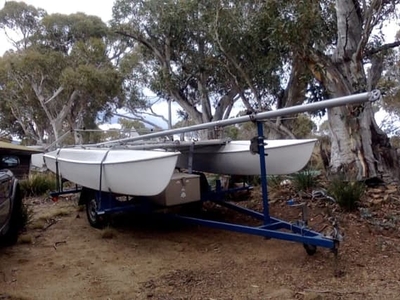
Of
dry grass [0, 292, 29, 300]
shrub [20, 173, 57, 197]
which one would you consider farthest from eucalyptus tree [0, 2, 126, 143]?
dry grass [0, 292, 29, 300]

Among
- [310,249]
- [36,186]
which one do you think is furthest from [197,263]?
[36,186]

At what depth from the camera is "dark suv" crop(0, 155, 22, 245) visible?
171 inches

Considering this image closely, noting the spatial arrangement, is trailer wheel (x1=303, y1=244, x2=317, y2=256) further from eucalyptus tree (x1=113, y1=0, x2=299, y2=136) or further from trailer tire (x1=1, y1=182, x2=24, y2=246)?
eucalyptus tree (x1=113, y1=0, x2=299, y2=136)

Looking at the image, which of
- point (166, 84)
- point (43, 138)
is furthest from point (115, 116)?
point (166, 84)

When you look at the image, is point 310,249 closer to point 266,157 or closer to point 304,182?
point 266,157

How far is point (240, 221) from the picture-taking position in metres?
5.64

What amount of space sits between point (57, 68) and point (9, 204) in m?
19.7

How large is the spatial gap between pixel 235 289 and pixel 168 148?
227 centimetres

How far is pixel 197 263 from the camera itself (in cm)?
418

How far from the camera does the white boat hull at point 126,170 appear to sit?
4.31m

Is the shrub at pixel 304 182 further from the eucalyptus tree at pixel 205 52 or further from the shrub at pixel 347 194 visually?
the eucalyptus tree at pixel 205 52

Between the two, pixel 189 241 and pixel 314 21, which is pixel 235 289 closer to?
pixel 189 241

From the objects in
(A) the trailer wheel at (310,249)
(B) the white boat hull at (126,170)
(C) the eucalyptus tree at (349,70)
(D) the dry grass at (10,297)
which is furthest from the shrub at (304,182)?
(D) the dry grass at (10,297)

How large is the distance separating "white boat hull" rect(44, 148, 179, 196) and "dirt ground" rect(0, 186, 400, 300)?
0.71 meters
